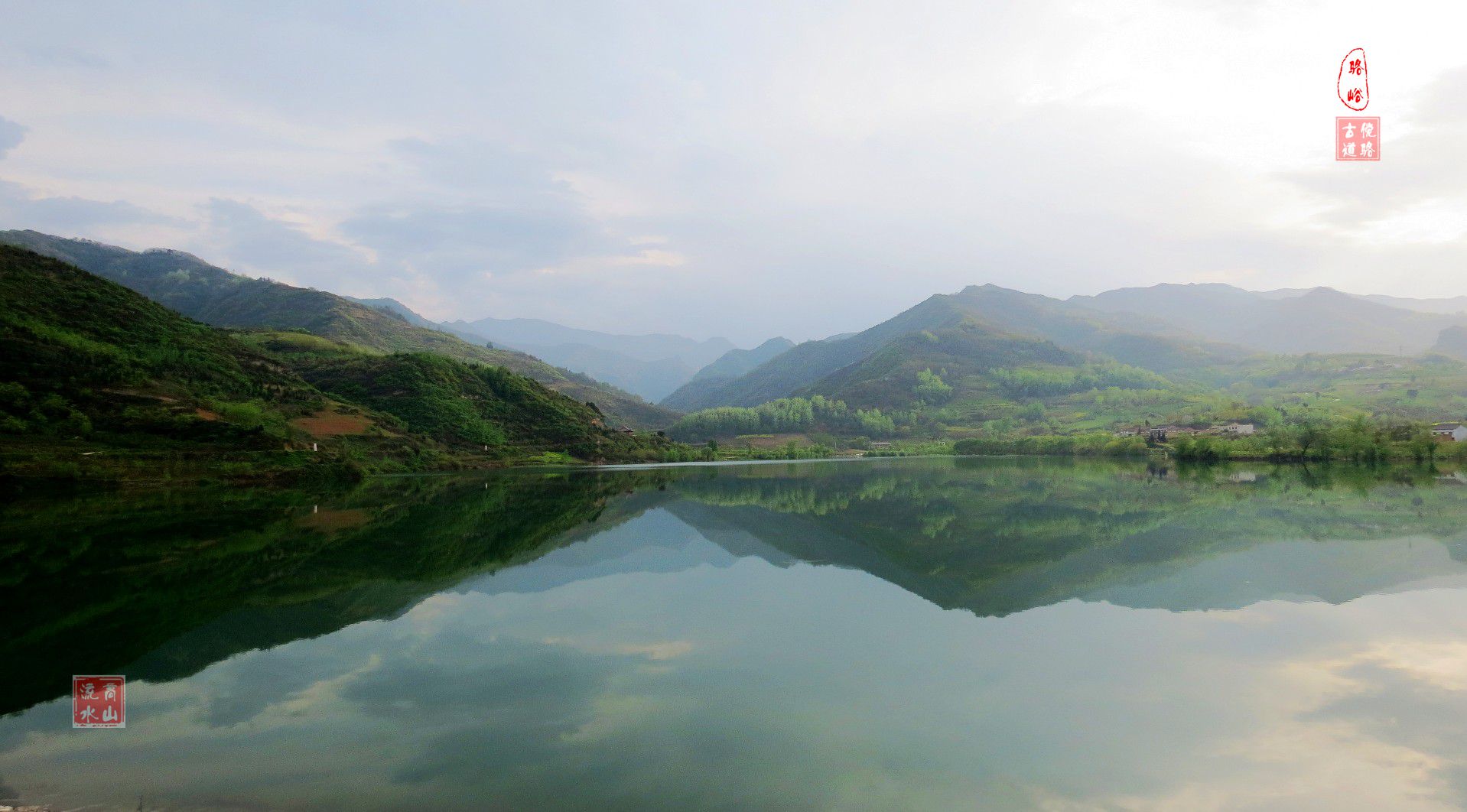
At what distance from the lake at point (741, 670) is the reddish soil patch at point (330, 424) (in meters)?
42.7

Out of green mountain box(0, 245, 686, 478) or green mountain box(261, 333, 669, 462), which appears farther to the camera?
green mountain box(261, 333, 669, 462)

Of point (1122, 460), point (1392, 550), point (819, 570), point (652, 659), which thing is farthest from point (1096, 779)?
point (1122, 460)

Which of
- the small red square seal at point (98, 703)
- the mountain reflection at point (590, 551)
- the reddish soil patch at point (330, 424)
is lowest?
the mountain reflection at point (590, 551)

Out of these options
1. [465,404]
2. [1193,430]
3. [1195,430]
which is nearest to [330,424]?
[465,404]

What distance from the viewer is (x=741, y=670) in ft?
32.6

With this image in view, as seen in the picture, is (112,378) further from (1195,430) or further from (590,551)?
(1195,430)

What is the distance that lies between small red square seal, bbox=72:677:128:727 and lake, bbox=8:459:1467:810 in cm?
16

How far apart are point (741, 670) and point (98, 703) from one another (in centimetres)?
800

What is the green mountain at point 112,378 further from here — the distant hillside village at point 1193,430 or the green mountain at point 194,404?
the distant hillside village at point 1193,430

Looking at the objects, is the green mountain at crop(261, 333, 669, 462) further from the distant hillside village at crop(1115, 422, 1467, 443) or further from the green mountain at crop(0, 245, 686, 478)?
the distant hillside village at crop(1115, 422, 1467, 443)

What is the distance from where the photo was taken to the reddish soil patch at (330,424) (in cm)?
6300

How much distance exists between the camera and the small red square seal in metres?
7.97

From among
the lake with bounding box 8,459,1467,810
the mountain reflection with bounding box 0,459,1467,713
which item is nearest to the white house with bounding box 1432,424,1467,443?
the mountain reflection with bounding box 0,459,1467,713

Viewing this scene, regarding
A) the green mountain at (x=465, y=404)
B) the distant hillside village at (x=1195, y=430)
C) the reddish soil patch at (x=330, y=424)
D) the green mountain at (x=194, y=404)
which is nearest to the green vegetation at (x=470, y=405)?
the green mountain at (x=465, y=404)
